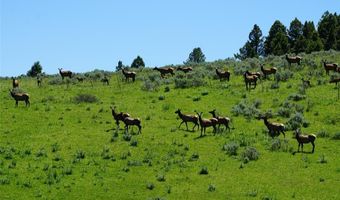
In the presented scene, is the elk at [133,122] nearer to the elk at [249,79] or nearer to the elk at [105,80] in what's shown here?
the elk at [249,79]

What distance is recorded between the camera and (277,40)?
10519cm

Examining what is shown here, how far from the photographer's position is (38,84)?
58938 millimetres

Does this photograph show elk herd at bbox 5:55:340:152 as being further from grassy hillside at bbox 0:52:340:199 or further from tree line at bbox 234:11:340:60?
tree line at bbox 234:11:340:60

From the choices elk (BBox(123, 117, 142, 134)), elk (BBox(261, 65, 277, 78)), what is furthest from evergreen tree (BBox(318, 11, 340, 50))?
elk (BBox(123, 117, 142, 134))

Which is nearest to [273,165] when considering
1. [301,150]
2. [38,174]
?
[301,150]

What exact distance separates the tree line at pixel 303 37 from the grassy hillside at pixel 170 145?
4758cm

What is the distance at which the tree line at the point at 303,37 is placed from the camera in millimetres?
101375

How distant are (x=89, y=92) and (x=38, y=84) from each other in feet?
26.6

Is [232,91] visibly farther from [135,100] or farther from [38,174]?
[38,174]

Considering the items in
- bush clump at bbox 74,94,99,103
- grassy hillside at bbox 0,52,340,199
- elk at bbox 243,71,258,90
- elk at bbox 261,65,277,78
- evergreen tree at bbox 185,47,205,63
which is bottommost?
grassy hillside at bbox 0,52,340,199

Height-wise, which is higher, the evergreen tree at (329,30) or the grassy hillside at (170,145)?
the evergreen tree at (329,30)

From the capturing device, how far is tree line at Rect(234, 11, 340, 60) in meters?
101

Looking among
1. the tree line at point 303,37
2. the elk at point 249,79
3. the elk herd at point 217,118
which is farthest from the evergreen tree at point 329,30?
the elk at point 249,79

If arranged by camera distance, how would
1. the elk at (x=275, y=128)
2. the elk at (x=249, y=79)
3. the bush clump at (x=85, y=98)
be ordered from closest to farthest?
the elk at (x=275, y=128), the bush clump at (x=85, y=98), the elk at (x=249, y=79)
